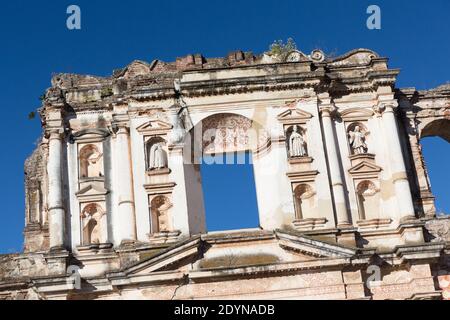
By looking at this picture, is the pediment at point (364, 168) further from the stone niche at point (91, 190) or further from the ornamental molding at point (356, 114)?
the stone niche at point (91, 190)

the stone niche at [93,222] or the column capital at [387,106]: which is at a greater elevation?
the column capital at [387,106]

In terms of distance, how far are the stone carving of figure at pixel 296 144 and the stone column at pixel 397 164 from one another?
193 cm

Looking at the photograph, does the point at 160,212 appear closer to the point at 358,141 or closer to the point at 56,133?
the point at 56,133

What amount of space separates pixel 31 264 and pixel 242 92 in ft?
19.7

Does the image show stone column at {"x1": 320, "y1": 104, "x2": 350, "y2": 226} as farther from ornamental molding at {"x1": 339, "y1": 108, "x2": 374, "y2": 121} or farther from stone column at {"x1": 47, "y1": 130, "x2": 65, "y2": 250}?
stone column at {"x1": 47, "y1": 130, "x2": 65, "y2": 250}

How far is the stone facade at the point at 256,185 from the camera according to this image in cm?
1522

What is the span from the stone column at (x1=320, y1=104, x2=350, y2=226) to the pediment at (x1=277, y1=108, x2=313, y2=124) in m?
0.41

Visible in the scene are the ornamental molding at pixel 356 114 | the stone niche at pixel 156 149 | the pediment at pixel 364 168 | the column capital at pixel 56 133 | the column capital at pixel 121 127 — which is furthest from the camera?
the ornamental molding at pixel 356 114

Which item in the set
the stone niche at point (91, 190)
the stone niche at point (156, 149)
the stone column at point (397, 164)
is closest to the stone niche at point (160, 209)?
the stone niche at point (156, 149)

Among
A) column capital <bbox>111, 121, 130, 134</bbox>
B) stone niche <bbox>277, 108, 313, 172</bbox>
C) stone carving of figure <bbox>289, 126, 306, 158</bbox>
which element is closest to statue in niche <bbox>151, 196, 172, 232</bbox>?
column capital <bbox>111, 121, 130, 134</bbox>

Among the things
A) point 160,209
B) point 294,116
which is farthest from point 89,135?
point 294,116

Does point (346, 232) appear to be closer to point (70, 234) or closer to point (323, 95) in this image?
point (323, 95)

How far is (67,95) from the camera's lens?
695 inches
